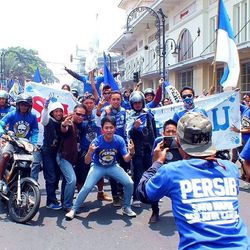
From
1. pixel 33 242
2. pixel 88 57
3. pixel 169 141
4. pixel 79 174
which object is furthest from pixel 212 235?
pixel 88 57

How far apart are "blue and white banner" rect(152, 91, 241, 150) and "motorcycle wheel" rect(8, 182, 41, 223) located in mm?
2622

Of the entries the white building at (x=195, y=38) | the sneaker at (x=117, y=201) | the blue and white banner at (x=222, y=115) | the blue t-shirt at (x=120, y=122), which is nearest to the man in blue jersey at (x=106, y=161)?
the sneaker at (x=117, y=201)

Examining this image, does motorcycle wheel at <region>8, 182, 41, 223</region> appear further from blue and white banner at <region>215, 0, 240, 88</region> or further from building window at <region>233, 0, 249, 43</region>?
building window at <region>233, 0, 249, 43</region>

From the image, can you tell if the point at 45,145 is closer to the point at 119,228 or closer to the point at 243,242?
the point at 119,228

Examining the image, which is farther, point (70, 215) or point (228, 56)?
point (228, 56)

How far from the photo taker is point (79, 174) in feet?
22.3

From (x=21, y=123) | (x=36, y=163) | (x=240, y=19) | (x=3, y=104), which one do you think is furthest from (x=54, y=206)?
(x=240, y=19)

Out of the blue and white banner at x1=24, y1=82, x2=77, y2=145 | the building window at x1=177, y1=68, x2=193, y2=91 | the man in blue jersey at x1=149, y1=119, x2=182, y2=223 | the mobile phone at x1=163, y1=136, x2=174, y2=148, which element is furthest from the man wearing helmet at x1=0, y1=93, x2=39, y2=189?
the building window at x1=177, y1=68, x2=193, y2=91

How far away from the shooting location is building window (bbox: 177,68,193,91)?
83.4ft

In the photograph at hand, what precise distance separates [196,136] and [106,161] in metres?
3.77

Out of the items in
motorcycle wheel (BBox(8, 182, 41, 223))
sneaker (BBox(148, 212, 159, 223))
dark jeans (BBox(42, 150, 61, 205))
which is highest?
dark jeans (BBox(42, 150, 61, 205))

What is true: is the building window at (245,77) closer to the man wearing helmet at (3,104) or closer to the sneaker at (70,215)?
the man wearing helmet at (3,104)

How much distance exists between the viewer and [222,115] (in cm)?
738

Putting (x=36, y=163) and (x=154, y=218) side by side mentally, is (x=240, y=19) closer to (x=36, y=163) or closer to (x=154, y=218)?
(x=36, y=163)
